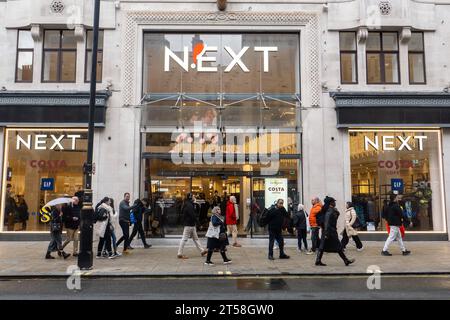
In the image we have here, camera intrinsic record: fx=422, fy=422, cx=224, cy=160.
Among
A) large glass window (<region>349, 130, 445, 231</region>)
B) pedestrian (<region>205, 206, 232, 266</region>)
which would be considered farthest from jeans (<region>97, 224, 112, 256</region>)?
large glass window (<region>349, 130, 445, 231</region>)

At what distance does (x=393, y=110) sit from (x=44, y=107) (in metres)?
14.0

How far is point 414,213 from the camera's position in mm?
17344

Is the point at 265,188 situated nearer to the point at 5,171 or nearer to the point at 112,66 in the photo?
the point at 112,66

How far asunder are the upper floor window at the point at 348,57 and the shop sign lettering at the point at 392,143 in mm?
2643

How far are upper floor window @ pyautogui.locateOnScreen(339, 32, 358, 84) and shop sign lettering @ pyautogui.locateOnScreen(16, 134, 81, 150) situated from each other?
1146cm

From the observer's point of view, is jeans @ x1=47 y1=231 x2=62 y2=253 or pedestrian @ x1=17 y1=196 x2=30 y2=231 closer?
jeans @ x1=47 y1=231 x2=62 y2=253

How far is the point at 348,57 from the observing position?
17.9 meters

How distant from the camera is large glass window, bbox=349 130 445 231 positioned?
678 inches

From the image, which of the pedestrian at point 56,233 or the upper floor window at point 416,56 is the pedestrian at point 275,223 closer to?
the pedestrian at point 56,233

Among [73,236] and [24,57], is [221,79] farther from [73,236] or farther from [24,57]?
[73,236]

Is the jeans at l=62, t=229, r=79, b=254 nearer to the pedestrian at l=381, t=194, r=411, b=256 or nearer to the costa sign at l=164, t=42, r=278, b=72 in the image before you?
the costa sign at l=164, t=42, r=278, b=72

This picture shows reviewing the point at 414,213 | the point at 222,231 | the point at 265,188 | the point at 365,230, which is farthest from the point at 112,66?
the point at 414,213

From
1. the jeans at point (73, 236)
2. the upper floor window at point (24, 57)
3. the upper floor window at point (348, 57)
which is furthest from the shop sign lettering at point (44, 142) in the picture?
the upper floor window at point (348, 57)

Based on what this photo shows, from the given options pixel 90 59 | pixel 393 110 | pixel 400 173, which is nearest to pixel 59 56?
pixel 90 59
